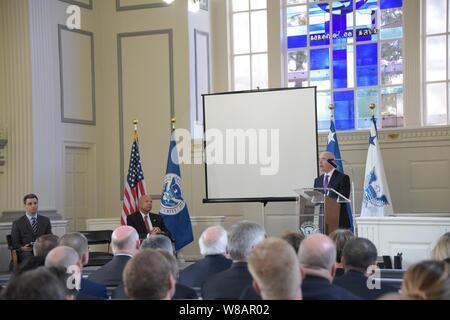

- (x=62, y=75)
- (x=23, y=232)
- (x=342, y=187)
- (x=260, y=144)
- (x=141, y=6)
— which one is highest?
(x=141, y=6)

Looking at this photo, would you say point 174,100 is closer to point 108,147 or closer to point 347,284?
point 108,147

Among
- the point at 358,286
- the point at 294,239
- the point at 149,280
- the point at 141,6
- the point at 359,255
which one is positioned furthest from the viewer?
the point at 141,6

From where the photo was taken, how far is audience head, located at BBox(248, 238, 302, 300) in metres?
2.42

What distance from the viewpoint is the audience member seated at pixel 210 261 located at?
13.9ft

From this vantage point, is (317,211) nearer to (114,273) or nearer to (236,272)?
(114,273)

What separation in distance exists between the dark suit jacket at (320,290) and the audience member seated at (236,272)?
595mm

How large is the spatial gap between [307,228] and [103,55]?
5.19m

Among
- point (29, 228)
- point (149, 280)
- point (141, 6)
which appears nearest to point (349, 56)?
point (141, 6)

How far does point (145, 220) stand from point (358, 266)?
5004 millimetres

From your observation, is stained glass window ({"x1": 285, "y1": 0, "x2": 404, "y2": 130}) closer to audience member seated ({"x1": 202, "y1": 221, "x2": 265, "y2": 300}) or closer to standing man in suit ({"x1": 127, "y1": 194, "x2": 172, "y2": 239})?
standing man in suit ({"x1": 127, "y1": 194, "x2": 172, "y2": 239})

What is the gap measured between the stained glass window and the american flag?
2.42 meters

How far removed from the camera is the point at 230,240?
12.5 ft

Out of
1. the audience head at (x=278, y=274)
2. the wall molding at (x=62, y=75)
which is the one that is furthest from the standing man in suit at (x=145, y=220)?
the audience head at (x=278, y=274)

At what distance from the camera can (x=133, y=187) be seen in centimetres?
916
